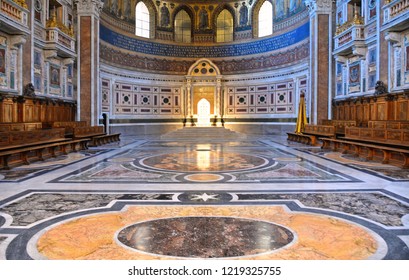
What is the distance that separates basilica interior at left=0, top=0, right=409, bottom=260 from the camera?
4367 millimetres

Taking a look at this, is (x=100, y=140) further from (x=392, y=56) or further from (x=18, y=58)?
(x=392, y=56)

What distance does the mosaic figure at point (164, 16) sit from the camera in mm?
30281

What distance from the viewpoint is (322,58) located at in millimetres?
22422

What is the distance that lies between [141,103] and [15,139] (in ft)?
59.3

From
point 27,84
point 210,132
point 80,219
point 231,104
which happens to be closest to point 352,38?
point 210,132

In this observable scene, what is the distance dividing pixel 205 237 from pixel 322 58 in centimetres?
Answer: 2058

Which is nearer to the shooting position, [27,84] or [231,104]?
[27,84]

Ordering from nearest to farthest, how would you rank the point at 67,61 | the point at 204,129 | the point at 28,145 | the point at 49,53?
1. the point at 28,145
2. the point at 49,53
3. the point at 67,61
4. the point at 204,129

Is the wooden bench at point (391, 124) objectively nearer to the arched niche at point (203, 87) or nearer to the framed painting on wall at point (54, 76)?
the framed painting on wall at point (54, 76)

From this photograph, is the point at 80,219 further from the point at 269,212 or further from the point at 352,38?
the point at 352,38

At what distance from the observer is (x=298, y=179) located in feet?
27.7

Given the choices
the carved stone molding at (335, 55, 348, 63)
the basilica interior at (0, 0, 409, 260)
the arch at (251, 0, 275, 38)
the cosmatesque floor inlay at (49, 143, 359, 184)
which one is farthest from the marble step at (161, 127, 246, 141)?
the cosmatesque floor inlay at (49, 143, 359, 184)

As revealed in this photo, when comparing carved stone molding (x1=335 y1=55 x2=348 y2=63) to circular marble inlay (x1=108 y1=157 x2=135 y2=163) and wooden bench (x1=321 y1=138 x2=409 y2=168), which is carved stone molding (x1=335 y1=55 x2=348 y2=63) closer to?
wooden bench (x1=321 y1=138 x2=409 y2=168)

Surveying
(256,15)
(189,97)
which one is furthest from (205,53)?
(256,15)
